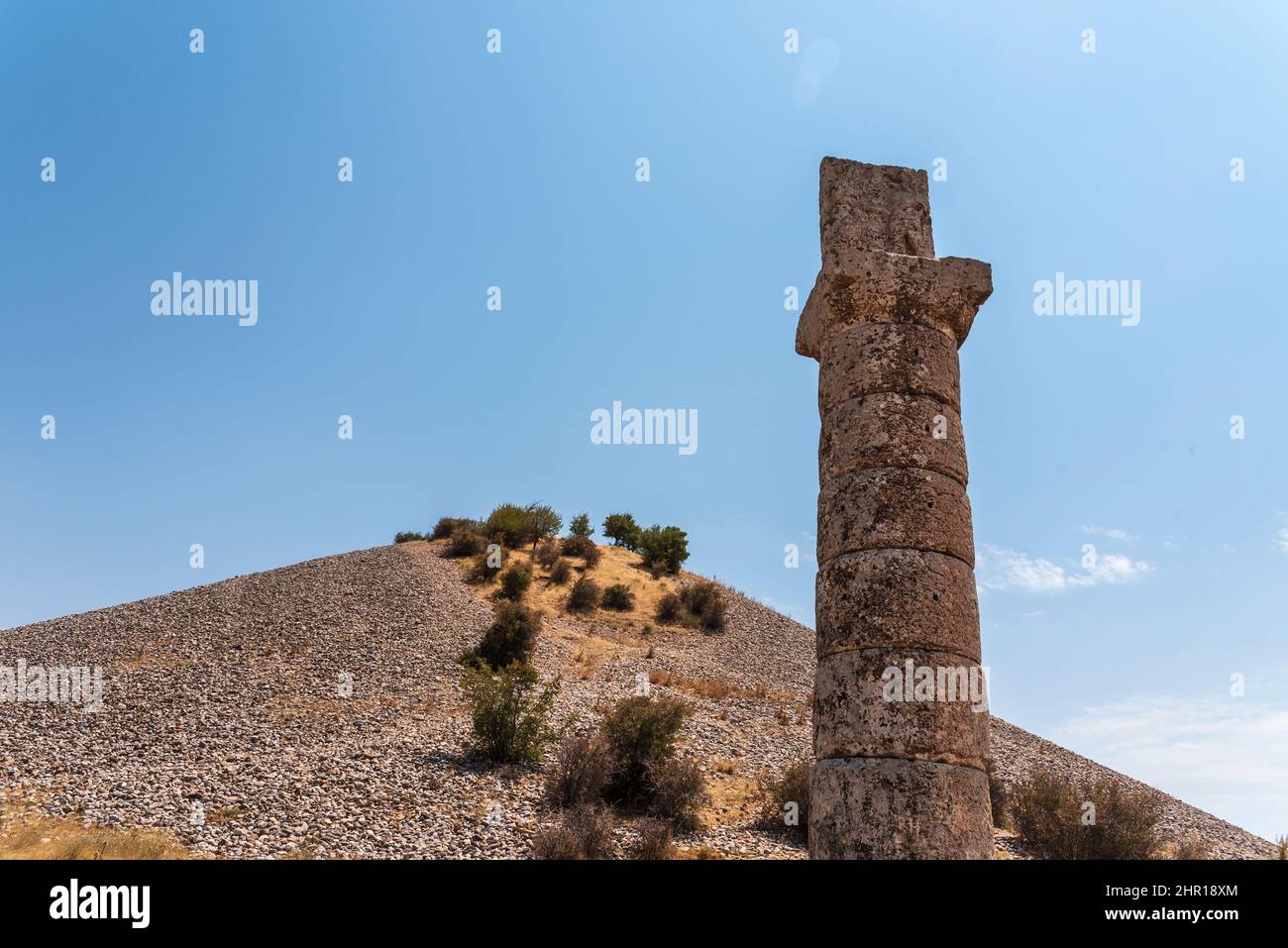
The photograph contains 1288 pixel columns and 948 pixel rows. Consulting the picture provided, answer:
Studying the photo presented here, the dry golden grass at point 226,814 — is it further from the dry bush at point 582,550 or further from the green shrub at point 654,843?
the dry bush at point 582,550

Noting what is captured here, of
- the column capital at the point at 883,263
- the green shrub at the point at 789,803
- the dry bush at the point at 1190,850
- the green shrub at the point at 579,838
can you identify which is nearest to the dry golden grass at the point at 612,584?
the green shrub at the point at 789,803

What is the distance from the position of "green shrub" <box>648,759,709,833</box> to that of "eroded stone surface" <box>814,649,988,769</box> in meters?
6.85

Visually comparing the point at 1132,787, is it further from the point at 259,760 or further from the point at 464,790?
the point at 259,760

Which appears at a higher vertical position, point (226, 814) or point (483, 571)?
point (483, 571)

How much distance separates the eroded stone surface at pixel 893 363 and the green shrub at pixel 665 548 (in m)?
27.9

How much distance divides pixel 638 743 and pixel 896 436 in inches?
343

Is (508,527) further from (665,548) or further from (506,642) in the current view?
(506,642)

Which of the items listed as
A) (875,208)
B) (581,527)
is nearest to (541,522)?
(581,527)

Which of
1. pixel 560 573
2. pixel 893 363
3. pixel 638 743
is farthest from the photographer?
pixel 560 573

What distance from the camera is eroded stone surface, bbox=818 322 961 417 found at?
21.3ft

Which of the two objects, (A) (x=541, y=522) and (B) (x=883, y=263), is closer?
(B) (x=883, y=263)

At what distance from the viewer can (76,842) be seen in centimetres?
999
